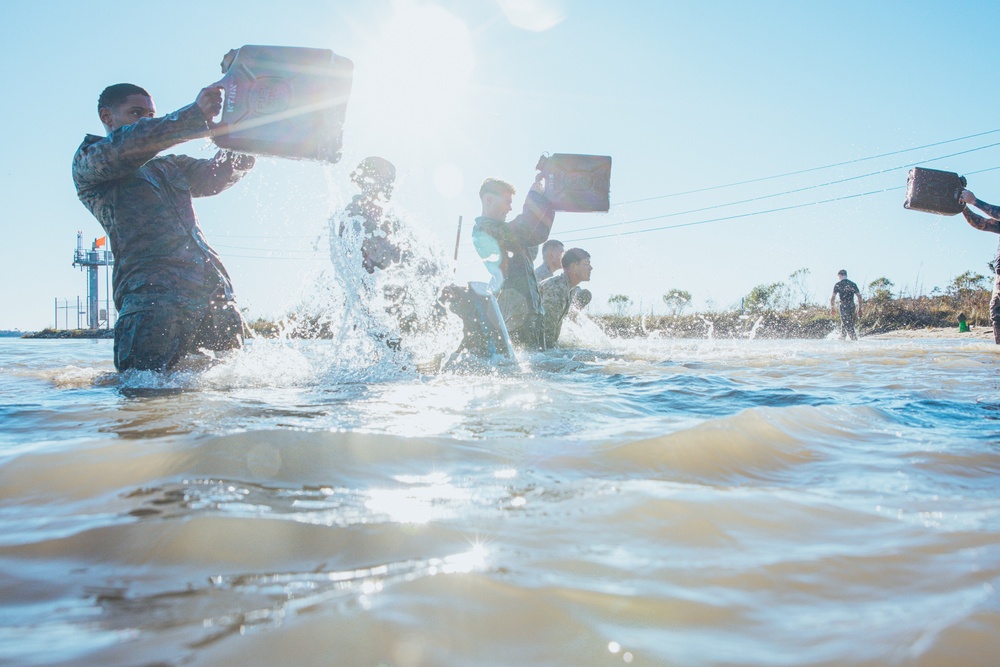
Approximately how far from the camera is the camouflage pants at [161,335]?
3.50m

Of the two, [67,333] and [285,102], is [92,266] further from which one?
[285,102]

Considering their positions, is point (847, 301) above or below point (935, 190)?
below

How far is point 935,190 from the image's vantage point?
663 cm

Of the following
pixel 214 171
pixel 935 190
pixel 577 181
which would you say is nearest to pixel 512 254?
pixel 577 181

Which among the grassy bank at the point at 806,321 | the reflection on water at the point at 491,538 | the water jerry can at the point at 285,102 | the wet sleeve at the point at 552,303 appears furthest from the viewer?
the grassy bank at the point at 806,321

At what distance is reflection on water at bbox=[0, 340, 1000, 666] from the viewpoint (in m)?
0.75

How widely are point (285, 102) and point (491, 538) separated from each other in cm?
303

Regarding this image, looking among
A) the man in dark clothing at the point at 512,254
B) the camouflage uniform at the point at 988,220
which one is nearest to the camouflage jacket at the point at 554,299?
the man in dark clothing at the point at 512,254

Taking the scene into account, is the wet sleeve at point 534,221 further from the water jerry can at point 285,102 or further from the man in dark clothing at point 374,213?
the water jerry can at point 285,102

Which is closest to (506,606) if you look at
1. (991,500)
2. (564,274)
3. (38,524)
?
(38,524)

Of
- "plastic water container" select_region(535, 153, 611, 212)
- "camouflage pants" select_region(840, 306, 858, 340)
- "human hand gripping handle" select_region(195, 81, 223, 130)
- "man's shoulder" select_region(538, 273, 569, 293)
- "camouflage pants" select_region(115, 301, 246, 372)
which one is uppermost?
"plastic water container" select_region(535, 153, 611, 212)

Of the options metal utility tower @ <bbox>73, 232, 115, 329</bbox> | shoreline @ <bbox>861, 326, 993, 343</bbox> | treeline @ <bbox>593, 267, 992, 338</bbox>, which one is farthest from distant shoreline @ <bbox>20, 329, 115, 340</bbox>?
shoreline @ <bbox>861, 326, 993, 343</bbox>

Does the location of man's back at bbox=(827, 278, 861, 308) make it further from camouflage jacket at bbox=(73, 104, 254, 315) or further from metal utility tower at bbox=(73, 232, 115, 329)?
metal utility tower at bbox=(73, 232, 115, 329)

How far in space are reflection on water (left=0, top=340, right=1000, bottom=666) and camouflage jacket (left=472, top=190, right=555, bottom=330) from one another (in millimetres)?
3569
